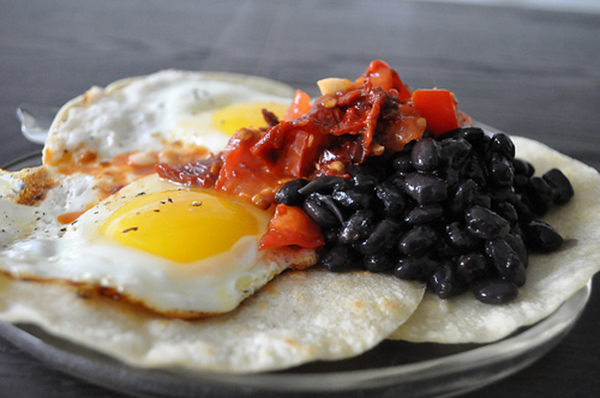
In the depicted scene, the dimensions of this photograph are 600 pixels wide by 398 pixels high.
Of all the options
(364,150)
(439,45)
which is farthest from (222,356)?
(439,45)

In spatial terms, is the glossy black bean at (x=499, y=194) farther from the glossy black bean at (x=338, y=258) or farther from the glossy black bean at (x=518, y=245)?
the glossy black bean at (x=338, y=258)

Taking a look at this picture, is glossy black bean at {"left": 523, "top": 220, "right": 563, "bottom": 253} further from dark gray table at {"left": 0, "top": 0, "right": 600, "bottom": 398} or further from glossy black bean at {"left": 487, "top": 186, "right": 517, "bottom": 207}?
dark gray table at {"left": 0, "top": 0, "right": 600, "bottom": 398}

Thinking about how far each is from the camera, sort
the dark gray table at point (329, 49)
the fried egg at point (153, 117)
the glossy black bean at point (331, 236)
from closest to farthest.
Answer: the glossy black bean at point (331, 236) → the fried egg at point (153, 117) → the dark gray table at point (329, 49)

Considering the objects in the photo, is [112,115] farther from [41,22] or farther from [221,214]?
[41,22]

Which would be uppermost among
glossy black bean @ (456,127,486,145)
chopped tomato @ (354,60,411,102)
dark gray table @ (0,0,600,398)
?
chopped tomato @ (354,60,411,102)

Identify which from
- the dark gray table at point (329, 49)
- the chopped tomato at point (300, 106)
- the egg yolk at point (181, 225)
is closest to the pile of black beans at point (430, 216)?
the egg yolk at point (181, 225)

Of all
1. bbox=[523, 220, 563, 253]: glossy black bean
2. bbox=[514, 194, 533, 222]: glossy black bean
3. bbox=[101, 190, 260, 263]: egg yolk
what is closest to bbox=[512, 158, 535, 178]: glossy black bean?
bbox=[514, 194, 533, 222]: glossy black bean

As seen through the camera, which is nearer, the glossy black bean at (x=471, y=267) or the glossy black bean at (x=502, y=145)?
the glossy black bean at (x=471, y=267)
